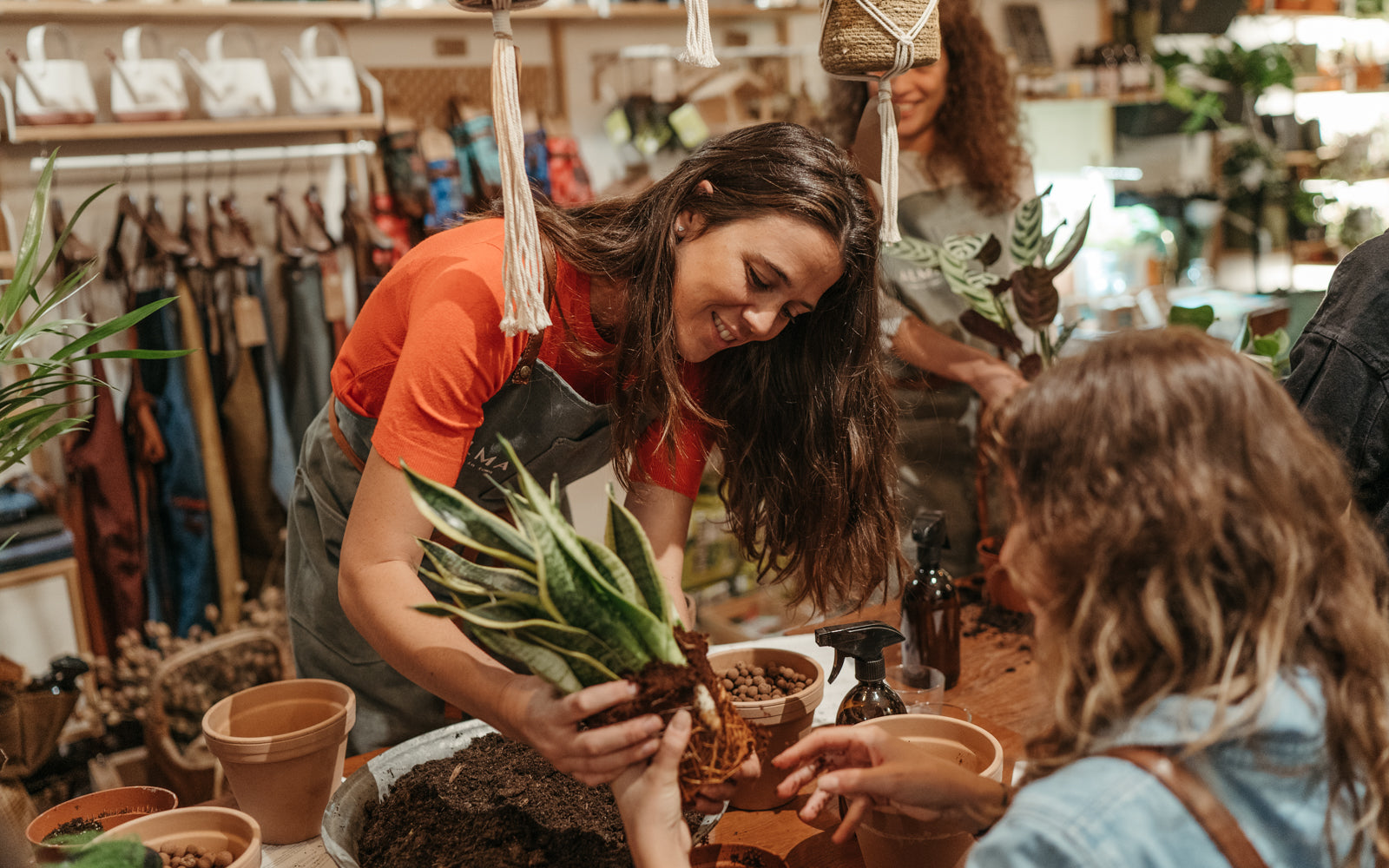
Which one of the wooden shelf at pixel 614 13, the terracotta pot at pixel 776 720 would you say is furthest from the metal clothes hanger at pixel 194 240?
the terracotta pot at pixel 776 720

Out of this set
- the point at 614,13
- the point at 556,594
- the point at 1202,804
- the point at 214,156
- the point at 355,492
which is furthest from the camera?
the point at 614,13

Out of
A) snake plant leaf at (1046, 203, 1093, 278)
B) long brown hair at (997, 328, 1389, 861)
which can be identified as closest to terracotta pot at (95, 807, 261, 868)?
long brown hair at (997, 328, 1389, 861)

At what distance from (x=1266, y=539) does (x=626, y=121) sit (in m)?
3.12

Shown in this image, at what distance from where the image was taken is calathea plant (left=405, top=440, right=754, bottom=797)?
0.82 metres

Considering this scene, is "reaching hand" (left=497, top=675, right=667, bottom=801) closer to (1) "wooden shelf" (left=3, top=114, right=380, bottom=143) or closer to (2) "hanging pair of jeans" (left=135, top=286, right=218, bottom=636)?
(2) "hanging pair of jeans" (left=135, top=286, right=218, bottom=636)

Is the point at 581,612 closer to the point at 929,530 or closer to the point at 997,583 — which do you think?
the point at 929,530

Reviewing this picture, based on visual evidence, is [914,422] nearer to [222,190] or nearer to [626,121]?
[626,121]

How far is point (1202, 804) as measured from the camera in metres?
0.69

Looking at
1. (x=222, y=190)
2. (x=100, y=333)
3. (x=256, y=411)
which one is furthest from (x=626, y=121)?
(x=100, y=333)

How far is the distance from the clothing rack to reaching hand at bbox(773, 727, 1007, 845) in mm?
2673

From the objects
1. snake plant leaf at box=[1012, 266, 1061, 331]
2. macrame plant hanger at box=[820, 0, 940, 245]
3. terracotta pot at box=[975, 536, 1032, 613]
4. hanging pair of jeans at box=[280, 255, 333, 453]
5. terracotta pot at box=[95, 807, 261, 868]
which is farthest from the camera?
hanging pair of jeans at box=[280, 255, 333, 453]

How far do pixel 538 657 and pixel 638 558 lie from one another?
113 millimetres

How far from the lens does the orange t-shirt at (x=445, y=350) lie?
3.57 feet

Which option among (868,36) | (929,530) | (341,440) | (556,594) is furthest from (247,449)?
(556,594)
